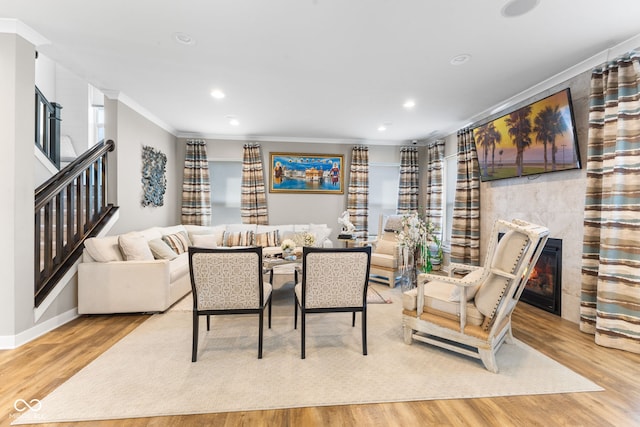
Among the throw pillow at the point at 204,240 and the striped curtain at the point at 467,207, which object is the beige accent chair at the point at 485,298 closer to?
the striped curtain at the point at 467,207

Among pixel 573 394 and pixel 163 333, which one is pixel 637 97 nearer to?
pixel 573 394

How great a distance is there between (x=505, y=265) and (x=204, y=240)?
14.6 ft

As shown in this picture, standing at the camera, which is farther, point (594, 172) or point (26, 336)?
point (594, 172)

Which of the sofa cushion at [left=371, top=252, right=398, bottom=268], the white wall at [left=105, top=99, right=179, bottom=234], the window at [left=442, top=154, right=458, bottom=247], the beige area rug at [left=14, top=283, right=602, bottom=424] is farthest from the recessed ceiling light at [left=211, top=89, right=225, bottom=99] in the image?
the window at [left=442, top=154, right=458, bottom=247]

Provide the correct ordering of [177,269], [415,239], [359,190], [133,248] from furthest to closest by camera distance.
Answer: [359,190] → [415,239] → [177,269] → [133,248]

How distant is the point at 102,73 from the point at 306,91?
2.35 m

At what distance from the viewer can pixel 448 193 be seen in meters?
5.68

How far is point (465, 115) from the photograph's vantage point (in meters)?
4.57

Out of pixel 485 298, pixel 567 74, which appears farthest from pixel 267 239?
pixel 567 74

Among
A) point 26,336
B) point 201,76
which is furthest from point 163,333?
point 201,76

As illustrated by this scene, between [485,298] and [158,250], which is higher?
[158,250]

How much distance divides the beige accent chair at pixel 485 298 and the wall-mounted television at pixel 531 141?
1.56 metres

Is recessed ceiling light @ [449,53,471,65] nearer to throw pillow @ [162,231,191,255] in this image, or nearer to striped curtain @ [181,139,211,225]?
throw pillow @ [162,231,191,255]

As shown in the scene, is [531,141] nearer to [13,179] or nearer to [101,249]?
[101,249]
